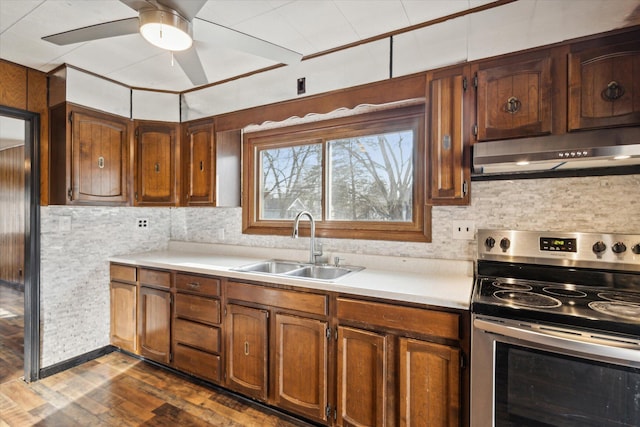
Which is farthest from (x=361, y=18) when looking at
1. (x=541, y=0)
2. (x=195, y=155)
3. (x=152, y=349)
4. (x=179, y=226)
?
(x=152, y=349)

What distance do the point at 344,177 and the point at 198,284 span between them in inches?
54.4

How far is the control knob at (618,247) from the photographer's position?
62.1 inches

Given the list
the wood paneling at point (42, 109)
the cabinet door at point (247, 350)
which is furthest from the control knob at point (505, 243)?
the wood paneling at point (42, 109)

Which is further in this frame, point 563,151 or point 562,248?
point 562,248

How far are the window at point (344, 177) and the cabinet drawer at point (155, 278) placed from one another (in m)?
0.80

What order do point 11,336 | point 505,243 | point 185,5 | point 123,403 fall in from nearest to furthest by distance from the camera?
point 185,5 < point 505,243 < point 123,403 < point 11,336

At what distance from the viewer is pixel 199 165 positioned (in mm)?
2846

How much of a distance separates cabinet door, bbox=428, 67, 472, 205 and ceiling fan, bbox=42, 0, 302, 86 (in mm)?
834

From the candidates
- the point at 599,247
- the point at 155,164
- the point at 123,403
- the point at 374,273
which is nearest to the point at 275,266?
the point at 374,273

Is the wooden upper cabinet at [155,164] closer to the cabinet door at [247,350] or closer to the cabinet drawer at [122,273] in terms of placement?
the cabinet drawer at [122,273]

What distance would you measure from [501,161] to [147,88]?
2909mm

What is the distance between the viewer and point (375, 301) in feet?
5.45

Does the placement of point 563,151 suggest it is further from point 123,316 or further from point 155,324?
point 123,316

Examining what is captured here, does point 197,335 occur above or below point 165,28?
below
